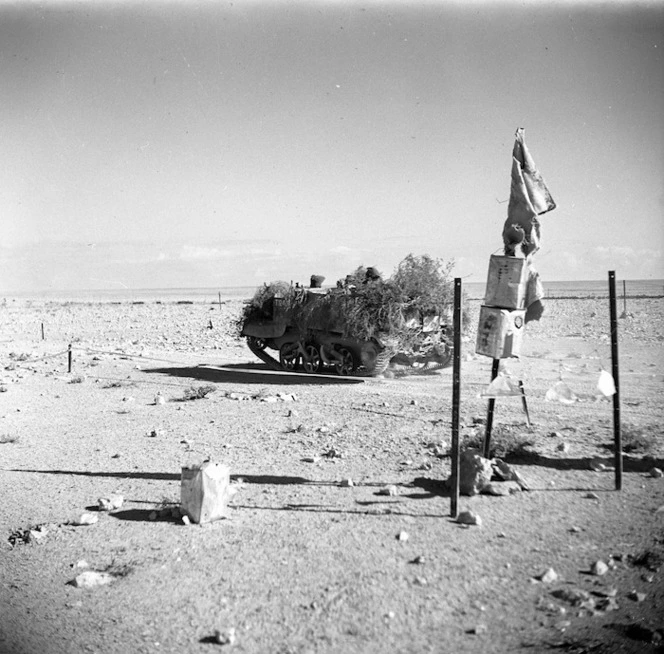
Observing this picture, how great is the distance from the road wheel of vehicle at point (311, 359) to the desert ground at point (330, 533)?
388 cm

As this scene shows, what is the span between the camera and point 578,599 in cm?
391

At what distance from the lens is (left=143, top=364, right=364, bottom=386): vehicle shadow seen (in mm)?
13211

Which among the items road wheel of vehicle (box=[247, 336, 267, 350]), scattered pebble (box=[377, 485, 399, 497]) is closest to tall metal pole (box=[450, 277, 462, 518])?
scattered pebble (box=[377, 485, 399, 497])

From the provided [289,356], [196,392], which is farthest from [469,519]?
[289,356]

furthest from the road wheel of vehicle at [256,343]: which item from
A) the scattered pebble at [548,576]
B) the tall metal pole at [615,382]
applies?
the scattered pebble at [548,576]

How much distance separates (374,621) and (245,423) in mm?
5510

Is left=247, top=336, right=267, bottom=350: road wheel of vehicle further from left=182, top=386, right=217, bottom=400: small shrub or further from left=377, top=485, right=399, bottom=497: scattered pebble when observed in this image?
left=377, top=485, right=399, bottom=497: scattered pebble

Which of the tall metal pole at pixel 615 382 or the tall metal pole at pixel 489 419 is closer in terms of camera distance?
the tall metal pole at pixel 615 382

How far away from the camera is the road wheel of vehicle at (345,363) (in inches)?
→ 541

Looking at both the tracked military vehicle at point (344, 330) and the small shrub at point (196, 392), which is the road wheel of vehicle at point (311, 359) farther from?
the small shrub at point (196, 392)

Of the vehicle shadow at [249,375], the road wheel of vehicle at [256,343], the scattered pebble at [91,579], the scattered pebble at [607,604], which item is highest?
the road wheel of vehicle at [256,343]

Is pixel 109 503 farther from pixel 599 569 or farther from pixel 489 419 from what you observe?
pixel 599 569

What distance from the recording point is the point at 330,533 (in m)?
5.05

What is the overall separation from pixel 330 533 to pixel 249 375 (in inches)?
371
